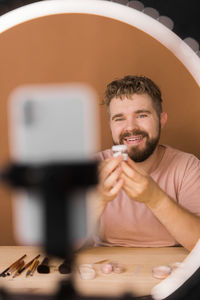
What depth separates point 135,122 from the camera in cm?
62

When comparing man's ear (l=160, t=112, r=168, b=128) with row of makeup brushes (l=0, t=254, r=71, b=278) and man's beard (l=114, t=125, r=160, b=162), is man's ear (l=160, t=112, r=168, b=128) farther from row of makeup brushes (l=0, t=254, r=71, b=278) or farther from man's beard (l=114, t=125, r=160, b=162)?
row of makeup brushes (l=0, t=254, r=71, b=278)

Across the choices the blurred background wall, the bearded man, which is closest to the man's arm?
the bearded man

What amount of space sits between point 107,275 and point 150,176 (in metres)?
0.21

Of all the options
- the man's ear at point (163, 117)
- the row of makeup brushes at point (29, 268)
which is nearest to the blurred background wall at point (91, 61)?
the man's ear at point (163, 117)

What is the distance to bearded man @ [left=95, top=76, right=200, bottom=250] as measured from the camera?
547 millimetres

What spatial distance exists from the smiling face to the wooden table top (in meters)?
0.20

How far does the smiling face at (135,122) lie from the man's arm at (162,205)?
0.14m

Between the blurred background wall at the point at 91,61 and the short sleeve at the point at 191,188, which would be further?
the blurred background wall at the point at 91,61

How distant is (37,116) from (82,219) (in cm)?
11

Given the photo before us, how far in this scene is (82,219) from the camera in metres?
0.29

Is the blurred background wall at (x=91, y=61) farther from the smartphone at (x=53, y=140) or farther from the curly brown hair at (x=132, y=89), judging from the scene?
the smartphone at (x=53, y=140)

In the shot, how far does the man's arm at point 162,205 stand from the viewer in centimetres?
48

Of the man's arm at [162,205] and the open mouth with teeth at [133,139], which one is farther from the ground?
the open mouth with teeth at [133,139]

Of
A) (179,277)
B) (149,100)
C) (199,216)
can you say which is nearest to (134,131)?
(149,100)
